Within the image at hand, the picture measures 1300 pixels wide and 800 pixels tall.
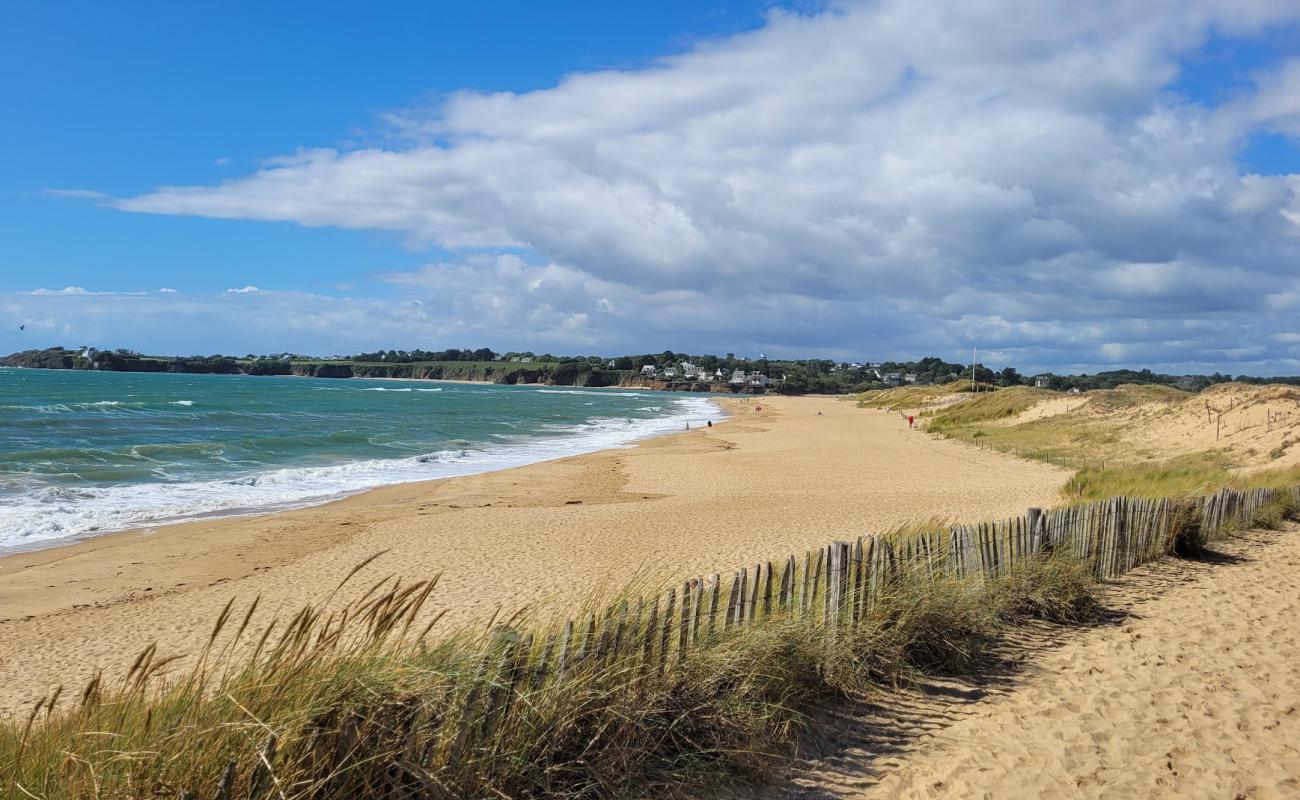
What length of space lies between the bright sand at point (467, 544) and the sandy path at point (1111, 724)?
2028mm

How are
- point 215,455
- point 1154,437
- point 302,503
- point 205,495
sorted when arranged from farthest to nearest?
point 215,455
point 1154,437
point 205,495
point 302,503

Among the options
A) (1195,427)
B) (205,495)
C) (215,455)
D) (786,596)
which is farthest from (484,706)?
(1195,427)

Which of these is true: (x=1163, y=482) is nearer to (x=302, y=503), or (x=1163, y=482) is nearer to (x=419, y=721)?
(x=419, y=721)

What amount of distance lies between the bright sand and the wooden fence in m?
0.49

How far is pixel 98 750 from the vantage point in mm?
3219

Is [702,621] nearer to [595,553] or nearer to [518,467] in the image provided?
[595,553]

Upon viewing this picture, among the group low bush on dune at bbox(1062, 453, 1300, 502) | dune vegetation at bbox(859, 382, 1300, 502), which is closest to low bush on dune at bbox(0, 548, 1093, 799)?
dune vegetation at bbox(859, 382, 1300, 502)

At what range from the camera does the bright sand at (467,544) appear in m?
9.97

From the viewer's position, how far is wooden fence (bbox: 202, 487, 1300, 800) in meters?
3.94

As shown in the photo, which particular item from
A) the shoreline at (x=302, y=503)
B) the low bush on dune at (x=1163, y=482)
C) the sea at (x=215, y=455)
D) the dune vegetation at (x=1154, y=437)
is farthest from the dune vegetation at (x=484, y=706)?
the sea at (x=215, y=455)

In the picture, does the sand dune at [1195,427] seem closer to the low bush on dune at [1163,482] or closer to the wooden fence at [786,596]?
the low bush on dune at [1163,482]

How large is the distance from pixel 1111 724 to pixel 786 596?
220 centimetres

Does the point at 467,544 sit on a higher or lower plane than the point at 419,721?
lower

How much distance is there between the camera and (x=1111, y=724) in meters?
5.27
